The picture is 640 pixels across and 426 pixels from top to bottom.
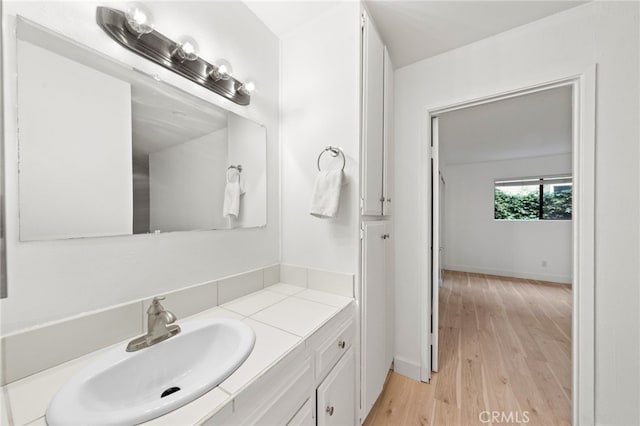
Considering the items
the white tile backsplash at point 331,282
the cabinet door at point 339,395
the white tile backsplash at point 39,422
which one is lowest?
the cabinet door at point 339,395

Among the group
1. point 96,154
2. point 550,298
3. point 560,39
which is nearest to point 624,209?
point 560,39

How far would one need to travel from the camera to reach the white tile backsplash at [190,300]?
0.93 meters

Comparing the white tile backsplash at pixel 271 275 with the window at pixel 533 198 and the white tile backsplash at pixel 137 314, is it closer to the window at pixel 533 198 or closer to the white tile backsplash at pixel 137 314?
the white tile backsplash at pixel 137 314

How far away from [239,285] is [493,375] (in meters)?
2.03

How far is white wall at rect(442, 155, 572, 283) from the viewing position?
4.29m

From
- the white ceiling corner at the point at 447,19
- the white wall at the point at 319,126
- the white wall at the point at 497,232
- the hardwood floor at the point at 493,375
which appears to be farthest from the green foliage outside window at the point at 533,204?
the white wall at the point at 319,126

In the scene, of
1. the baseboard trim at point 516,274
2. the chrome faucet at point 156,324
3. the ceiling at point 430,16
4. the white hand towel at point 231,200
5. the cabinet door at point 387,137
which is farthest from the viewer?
the baseboard trim at point 516,274

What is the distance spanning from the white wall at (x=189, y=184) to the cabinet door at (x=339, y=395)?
863mm

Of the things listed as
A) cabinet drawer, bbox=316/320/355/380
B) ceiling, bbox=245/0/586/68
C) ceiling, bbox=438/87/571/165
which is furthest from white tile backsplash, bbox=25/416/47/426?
ceiling, bbox=438/87/571/165

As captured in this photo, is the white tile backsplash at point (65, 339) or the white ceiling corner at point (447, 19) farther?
the white ceiling corner at point (447, 19)

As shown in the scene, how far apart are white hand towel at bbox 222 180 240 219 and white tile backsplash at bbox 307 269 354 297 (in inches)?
21.4

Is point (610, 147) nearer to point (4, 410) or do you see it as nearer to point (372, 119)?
point (372, 119)

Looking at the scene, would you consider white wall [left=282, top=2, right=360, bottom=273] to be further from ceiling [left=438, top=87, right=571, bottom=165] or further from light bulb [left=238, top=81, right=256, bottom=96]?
ceiling [left=438, top=87, right=571, bottom=165]

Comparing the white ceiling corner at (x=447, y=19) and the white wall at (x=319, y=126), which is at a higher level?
the white ceiling corner at (x=447, y=19)
